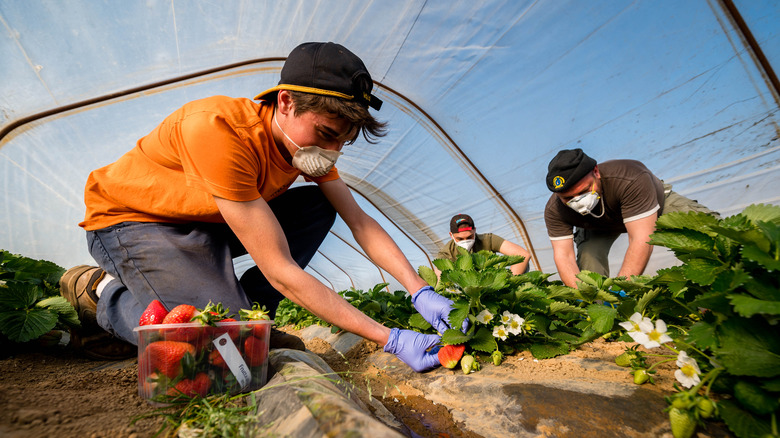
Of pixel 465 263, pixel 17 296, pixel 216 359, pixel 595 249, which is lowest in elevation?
pixel 595 249

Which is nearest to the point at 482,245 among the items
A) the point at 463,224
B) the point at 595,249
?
the point at 463,224

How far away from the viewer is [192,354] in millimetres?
1188

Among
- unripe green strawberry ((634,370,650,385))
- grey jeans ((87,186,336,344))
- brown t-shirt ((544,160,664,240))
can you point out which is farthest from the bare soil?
brown t-shirt ((544,160,664,240))

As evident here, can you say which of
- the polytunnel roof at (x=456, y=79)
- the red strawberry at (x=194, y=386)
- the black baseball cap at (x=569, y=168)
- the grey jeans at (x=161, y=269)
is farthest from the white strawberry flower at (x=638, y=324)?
the polytunnel roof at (x=456, y=79)

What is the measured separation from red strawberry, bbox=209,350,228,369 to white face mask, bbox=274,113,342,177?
100cm

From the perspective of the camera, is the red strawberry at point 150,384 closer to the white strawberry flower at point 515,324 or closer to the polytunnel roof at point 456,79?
the white strawberry flower at point 515,324

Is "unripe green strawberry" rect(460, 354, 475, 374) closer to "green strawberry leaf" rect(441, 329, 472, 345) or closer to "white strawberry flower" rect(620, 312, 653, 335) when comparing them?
"green strawberry leaf" rect(441, 329, 472, 345)

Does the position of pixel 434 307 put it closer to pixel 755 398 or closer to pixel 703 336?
pixel 703 336

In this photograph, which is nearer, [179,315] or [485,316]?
[179,315]

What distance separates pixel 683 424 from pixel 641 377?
0.35m

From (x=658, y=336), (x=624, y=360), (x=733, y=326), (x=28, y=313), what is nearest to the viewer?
(x=733, y=326)

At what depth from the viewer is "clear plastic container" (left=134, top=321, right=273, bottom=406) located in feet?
3.83

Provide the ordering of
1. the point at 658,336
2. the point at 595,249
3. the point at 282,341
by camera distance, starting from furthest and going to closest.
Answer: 1. the point at 595,249
2. the point at 282,341
3. the point at 658,336

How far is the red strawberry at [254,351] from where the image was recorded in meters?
1.31
